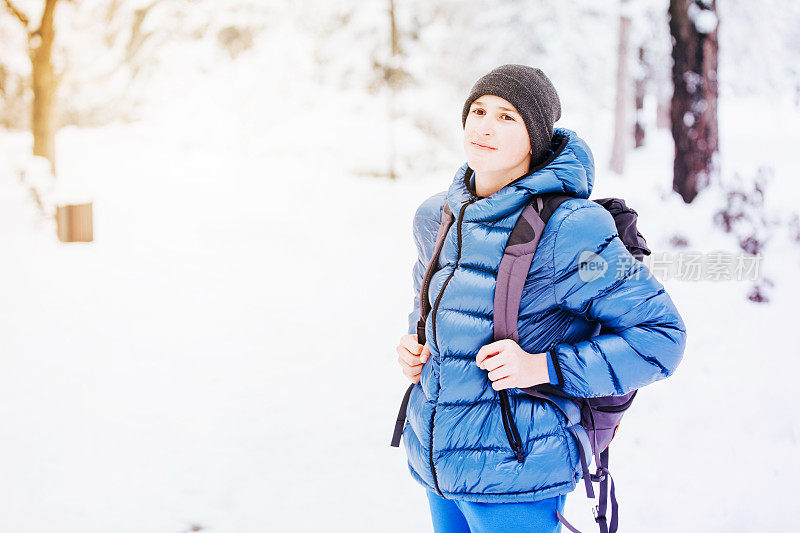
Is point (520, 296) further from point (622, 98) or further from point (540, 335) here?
point (622, 98)

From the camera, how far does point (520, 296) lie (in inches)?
53.6

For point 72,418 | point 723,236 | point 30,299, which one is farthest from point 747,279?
point 30,299

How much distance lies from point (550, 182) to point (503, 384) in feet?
1.42

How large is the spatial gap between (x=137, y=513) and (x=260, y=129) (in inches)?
370

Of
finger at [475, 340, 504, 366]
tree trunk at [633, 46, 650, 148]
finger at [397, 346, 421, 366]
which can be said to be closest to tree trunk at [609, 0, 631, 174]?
tree trunk at [633, 46, 650, 148]

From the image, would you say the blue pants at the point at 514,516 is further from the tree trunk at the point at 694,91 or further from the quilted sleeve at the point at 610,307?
the tree trunk at the point at 694,91

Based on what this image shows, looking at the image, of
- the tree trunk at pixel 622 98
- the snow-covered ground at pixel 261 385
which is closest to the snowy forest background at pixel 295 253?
the snow-covered ground at pixel 261 385

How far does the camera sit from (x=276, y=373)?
15.1 feet

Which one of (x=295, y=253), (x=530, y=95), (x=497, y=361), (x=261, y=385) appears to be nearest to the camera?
(x=497, y=361)

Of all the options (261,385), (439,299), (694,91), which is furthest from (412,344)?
(694,91)

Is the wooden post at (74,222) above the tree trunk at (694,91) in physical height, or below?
below

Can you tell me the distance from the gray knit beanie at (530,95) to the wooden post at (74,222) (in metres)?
6.36

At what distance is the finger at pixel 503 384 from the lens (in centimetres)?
135

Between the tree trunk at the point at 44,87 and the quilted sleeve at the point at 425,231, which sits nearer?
the quilted sleeve at the point at 425,231
